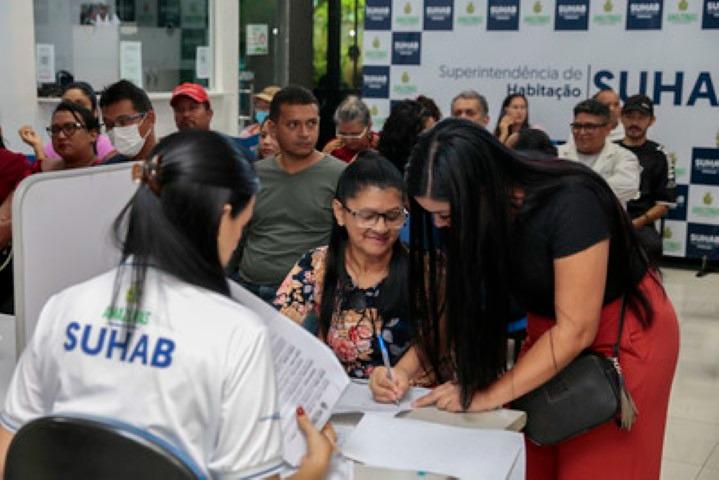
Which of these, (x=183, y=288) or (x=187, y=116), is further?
(x=187, y=116)

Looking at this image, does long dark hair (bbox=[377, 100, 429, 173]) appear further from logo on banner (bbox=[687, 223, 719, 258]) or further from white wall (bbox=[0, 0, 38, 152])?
logo on banner (bbox=[687, 223, 719, 258])

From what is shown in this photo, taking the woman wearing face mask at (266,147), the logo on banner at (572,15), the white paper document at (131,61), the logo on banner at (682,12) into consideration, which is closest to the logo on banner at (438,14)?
the logo on banner at (572,15)

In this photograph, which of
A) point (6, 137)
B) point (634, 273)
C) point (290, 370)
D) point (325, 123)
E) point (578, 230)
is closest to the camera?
point (290, 370)

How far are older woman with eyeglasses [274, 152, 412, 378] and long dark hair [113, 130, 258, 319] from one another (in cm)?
96

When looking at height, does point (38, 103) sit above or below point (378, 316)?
above

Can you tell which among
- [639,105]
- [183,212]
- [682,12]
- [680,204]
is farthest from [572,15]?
[183,212]

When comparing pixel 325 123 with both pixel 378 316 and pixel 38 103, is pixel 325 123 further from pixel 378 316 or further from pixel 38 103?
pixel 378 316

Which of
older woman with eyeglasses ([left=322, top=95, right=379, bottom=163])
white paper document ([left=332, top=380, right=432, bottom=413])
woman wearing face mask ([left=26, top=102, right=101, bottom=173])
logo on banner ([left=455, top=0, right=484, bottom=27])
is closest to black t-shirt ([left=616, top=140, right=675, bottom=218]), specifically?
logo on banner ([left=455, top=0, right=484, bottom=27])

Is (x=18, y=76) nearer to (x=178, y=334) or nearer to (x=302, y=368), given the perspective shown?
(x=302, y=368)

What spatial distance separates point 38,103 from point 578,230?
5247 millimetres

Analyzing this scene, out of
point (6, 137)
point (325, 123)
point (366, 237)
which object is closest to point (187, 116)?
point (6, 137)

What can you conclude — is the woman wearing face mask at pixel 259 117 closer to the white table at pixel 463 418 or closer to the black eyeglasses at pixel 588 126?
the black eyeglasses at pixel 588 126

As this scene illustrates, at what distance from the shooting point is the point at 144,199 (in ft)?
4.15

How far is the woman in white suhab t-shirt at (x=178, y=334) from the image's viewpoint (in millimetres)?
1202
